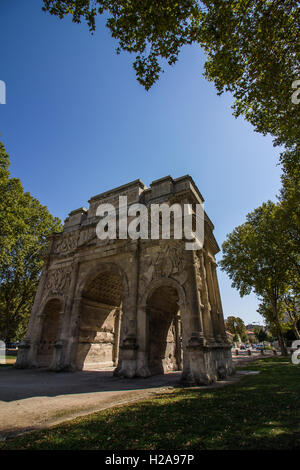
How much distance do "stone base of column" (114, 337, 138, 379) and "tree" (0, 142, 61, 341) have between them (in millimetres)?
13670

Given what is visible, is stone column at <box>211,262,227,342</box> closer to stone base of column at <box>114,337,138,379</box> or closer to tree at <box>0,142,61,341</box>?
stone base of column at <box>114,337,138,379</box>

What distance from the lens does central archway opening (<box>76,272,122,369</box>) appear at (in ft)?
48.5

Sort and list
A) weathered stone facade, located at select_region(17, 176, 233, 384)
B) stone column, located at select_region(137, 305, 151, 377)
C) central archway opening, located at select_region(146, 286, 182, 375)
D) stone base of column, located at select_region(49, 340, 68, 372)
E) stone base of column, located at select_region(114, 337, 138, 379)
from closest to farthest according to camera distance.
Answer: stone base of column, located at select_region(114, 337, 138, 379) < stone column, located at select_region(137, 305, 151, 377) < weathered stone facade, located at select_region(17, 176, 233, 384) < central archway opening, located at select_region(146, 286, 182, 375) < stone base of column, located at select_region(49, 340, 68, 372)

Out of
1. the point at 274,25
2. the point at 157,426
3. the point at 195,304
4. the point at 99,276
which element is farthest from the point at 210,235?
the point at 157,426

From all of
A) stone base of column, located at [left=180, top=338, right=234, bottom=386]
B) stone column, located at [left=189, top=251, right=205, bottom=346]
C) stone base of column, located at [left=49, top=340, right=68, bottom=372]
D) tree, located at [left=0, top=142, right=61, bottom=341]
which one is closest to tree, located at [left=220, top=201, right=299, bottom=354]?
stone column, located at [left=189, top=251, right=205, bottom=346]

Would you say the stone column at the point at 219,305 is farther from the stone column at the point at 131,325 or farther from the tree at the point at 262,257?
the tree at the point at 262,257

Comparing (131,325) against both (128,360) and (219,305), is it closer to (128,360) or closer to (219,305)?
(128,360)

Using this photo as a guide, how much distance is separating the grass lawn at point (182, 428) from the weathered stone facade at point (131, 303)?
444 cm

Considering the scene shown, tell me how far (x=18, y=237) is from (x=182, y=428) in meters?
21.4

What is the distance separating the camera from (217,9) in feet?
23.8

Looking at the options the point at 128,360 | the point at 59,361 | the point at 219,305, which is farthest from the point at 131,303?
the point at 219,305

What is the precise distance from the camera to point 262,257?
2364 centimetres

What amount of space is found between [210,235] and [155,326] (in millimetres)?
7757

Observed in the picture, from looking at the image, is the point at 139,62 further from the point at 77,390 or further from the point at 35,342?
the point at 35,342
